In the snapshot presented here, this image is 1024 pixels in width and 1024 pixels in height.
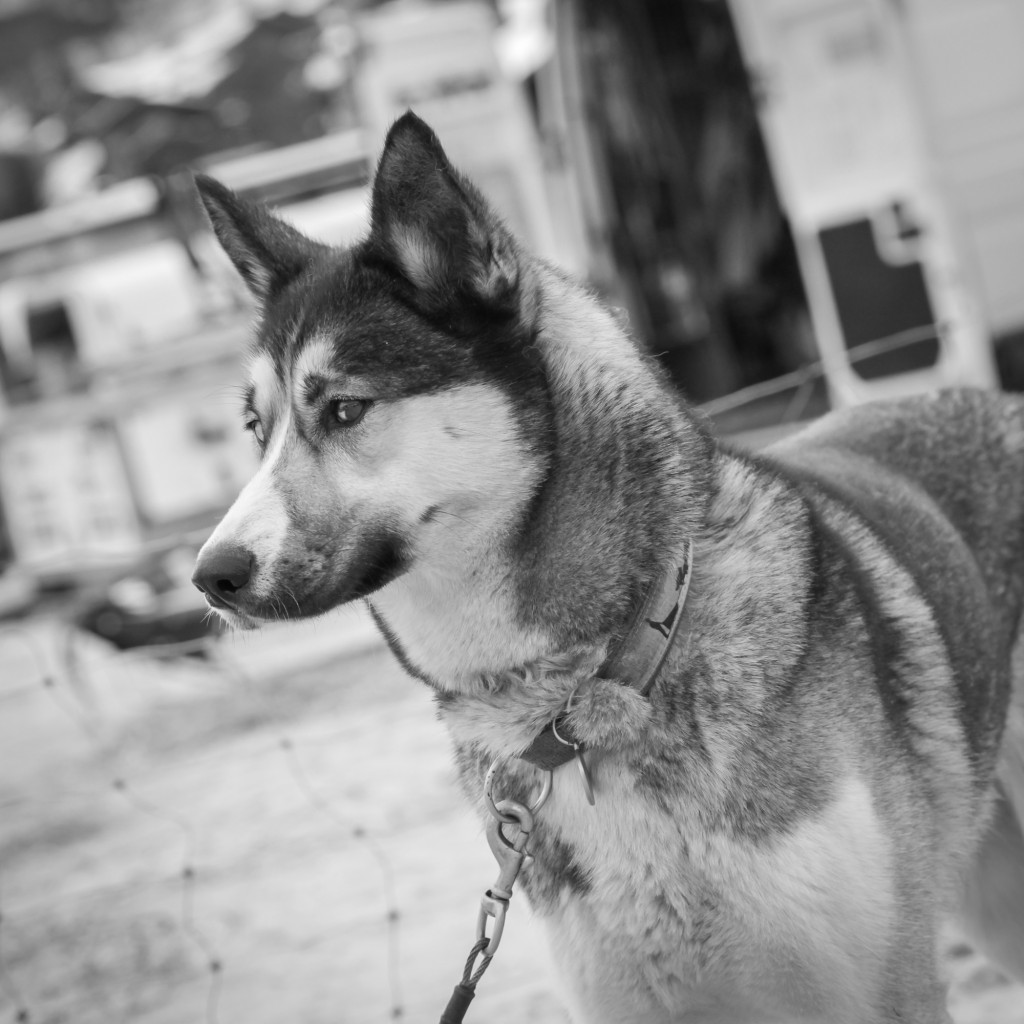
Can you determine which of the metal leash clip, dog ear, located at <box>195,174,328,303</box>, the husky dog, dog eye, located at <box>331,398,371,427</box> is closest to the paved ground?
the metal leash clip

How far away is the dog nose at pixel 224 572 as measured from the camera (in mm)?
1878

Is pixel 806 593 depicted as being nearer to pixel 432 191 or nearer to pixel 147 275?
pixel 432 191

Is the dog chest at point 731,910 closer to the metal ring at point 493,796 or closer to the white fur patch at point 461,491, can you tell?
the metal ring at point 493,796

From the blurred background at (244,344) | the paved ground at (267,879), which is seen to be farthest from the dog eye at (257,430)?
the paved ground at (267,879)

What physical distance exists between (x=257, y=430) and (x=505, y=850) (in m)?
0.88

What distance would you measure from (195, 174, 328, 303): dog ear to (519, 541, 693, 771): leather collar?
94cm

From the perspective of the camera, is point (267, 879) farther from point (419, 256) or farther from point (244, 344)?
point (419, 256)

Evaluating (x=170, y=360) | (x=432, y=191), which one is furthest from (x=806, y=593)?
(x=170, y=360)

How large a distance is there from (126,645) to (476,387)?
275 inches

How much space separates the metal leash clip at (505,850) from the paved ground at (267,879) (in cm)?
23

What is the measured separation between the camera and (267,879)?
4789 mm

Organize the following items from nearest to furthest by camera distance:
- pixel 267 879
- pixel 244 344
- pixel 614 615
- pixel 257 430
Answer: pixel 614 615
pixel 257 430
pixel 244 344
pixel 267 879

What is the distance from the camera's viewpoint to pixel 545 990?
3363mm

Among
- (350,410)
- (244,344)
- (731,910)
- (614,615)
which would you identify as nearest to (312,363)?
(350,410)
